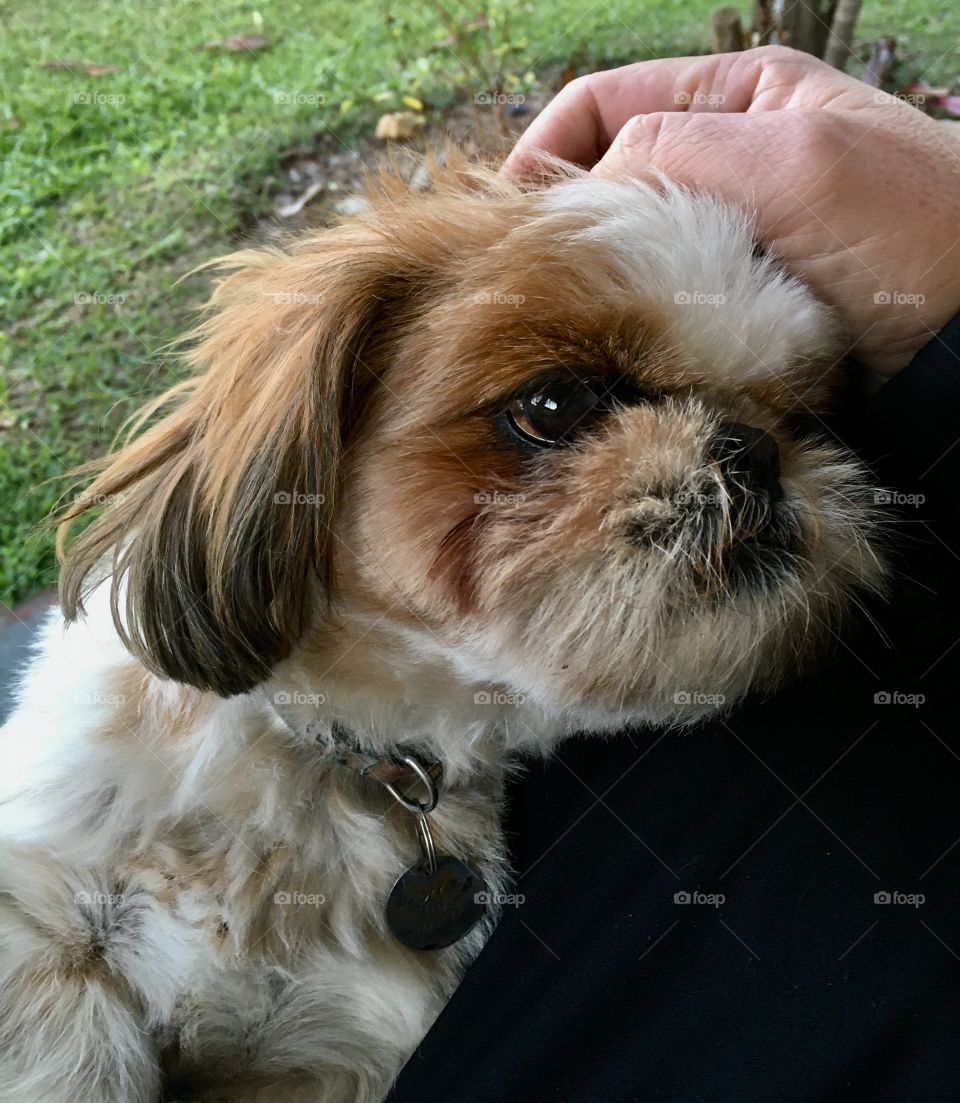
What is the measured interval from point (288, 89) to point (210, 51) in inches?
9.9

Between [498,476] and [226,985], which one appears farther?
[226,985]

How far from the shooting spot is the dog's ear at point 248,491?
148 cm

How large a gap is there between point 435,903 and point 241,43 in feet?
8.61

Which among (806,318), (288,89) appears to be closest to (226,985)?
(806,318)

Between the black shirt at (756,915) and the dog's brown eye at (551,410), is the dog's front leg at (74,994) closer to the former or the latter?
the black shirt at (756,915)

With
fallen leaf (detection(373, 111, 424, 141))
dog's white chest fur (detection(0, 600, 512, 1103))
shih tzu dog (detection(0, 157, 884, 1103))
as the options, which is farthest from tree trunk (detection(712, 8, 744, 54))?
dog's white chest fur (detection(0, 600, 512, 1103))

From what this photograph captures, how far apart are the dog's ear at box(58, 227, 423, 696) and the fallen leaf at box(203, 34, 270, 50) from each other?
1628 millimetres

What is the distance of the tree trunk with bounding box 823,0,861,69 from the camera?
126 inches

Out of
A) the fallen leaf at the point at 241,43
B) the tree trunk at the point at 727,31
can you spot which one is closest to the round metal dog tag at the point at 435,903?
the fallen leaf at the point at 241,43

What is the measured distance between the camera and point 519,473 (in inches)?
56.0

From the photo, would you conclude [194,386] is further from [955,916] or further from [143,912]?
[955,916]

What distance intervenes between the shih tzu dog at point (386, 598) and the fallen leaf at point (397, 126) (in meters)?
1.47

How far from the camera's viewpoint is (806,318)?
5.06ft

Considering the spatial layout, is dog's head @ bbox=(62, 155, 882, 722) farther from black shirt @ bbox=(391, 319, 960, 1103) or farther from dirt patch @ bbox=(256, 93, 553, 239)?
dirt patch @ bbox=(256, 93, 553, 239)
